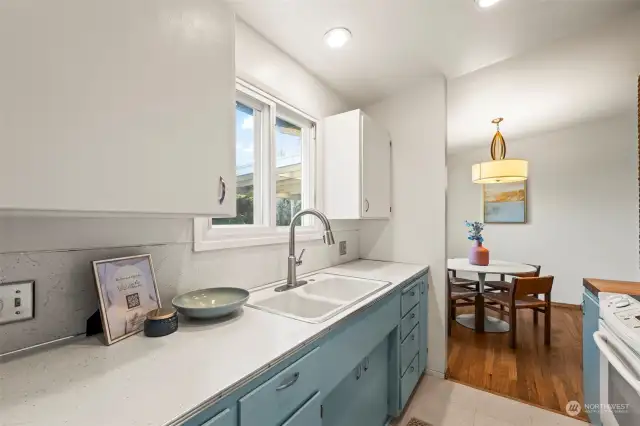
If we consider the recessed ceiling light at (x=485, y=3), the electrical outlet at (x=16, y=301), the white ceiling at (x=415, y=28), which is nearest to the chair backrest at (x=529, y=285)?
the white ceiling at (x=415, y=28)

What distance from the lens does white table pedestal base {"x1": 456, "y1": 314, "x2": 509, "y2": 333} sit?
3.13m

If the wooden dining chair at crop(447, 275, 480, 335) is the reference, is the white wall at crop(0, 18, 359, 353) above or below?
above

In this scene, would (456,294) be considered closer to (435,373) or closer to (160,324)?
(435,373)

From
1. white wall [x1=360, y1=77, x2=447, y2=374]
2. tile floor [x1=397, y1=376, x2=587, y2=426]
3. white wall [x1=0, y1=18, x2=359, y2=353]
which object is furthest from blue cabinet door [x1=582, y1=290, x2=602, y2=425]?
white wall [x1=0, y1=18, x2=359, y2=353]

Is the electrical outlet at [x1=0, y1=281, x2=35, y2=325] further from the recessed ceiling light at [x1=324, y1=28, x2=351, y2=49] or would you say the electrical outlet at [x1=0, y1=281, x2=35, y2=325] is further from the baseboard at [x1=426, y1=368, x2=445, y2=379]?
the baseboard at [x1=426, y1=368, x2=445, y2=379]

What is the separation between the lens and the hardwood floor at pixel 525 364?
202cm

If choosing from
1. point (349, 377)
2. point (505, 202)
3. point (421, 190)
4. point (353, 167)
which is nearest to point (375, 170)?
point (353, 167)

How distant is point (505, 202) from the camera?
4.42 meters

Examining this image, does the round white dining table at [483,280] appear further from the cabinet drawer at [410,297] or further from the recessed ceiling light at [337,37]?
the recessed ceiling light at [337,37]

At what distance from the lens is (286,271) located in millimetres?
1778

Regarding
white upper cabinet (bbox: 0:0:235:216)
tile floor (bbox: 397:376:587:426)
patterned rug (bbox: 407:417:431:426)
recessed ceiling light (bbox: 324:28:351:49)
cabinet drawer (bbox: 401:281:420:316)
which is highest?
recessed ceiling light (bbox: 324:28:351:49)

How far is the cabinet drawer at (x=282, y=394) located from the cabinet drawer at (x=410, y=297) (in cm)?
95

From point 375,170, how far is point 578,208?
378 centimetres

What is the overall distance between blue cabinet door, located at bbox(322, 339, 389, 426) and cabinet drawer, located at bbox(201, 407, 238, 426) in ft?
2.15
